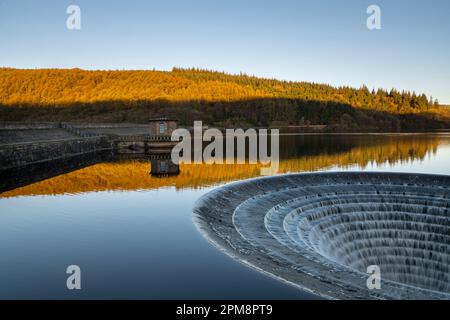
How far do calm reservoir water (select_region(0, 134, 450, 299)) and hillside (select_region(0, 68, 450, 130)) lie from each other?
9499 centimetres

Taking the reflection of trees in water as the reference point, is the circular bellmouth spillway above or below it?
below

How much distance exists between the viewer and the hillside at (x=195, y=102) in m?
121

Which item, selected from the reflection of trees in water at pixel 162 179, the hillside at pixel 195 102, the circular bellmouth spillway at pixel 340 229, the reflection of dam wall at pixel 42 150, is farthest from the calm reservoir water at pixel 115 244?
the hillside at pixel 195 102

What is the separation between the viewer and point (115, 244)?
12602 mm

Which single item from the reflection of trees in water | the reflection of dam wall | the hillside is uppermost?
the hillside

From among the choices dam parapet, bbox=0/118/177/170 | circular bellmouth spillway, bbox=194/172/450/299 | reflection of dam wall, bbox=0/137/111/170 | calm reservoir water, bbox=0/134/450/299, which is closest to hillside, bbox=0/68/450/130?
dam parapet, bbox=0/118/177/170

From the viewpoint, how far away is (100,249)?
12.1 metres

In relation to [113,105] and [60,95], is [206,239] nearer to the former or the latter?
[113,105]

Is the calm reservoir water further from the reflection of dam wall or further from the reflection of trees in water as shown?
the reflection of dam wall

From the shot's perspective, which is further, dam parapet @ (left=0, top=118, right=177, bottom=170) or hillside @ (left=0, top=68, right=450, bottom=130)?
hillside @ (left=0, top=68, right=450, bottom=130)

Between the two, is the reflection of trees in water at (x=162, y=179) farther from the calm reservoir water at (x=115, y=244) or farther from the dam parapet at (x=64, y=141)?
the dam parapet at (x=64, y=141)

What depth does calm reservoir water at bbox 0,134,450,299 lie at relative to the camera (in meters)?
9.05
